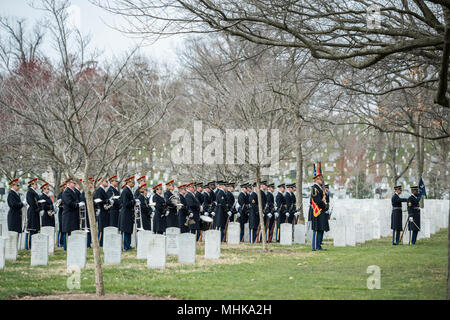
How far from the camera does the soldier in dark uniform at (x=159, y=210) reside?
18.3 meters

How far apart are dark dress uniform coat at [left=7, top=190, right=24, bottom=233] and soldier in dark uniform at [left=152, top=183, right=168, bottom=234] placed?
4.08 m

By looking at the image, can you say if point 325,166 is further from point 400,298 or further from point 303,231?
point 400,298

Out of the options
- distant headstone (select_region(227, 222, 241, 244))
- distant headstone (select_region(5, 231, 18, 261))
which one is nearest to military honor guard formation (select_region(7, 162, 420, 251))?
distant headstone (select_region(227, 222, 241, 244))

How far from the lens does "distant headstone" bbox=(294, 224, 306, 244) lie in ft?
64.8

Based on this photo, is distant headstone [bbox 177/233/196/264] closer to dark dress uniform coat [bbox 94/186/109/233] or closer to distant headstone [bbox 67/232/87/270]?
distant headstone [bbox 67/232/87/270]

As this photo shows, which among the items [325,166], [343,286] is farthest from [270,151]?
[325,166]

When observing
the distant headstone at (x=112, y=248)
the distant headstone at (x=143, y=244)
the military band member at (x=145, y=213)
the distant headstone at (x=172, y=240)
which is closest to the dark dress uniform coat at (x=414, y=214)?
the military band member at (x=145, y=213)

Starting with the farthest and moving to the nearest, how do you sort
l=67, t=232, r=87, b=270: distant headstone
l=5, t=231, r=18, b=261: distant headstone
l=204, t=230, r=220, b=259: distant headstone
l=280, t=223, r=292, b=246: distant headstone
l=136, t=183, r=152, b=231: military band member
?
l=280, t=223, r=292, b=246: distant headstone < l=136, t=183, r=152, b=231: military band member < l=204, t=230, r=220, b=259: distant headstone < l=5, t=231, r=18, b=261: distant headstone < l=67, t=232, r=87, b=270: distant headstone

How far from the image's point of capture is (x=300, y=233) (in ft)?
65.0

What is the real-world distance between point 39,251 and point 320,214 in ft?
26.7

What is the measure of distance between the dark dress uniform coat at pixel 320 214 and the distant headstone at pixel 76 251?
7.42 metres

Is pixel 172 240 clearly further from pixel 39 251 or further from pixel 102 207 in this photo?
pixel 102 207

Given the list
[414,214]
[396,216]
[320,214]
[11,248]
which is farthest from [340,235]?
[11,248]
